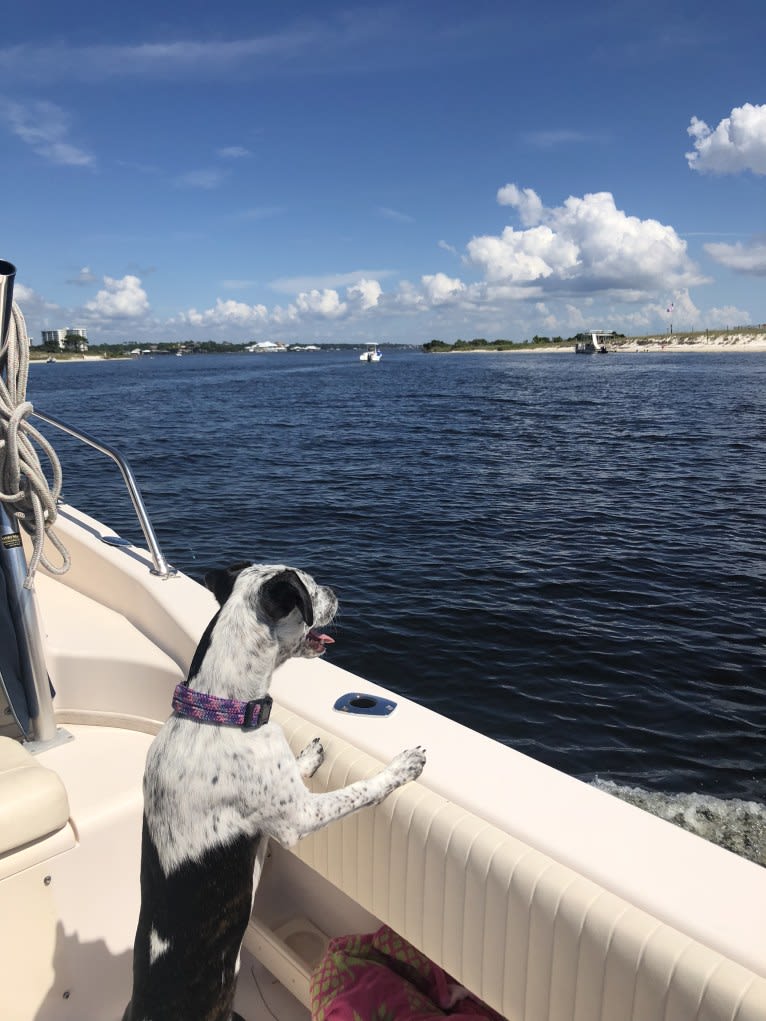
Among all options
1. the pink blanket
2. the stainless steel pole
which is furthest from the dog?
the stainless steel pole

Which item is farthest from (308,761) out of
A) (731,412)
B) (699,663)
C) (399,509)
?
(731,412)

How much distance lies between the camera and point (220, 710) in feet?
8.11

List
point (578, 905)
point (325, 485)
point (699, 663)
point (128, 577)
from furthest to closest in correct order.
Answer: point (325, 485)
point (699, 663)
point (128, 577)
point (578, 905)

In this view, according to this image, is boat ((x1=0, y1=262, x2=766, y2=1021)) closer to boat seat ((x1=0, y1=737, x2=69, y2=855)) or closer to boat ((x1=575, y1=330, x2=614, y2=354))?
boat seat ((x1=0, y1=737, x2=69, y2=855))

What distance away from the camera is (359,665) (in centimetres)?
946

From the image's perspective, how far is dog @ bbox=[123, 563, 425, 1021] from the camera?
95.6 inches

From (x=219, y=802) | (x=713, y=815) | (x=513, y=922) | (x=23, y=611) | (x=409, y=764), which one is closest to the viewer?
(x=513, y=922)

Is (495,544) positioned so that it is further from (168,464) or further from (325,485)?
(168,464)

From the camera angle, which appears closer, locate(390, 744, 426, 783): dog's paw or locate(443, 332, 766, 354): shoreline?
locate(390, 744, 426, 783): dog's paw

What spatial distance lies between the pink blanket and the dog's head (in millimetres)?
1297

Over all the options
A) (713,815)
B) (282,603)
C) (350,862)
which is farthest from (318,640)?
(713,815)

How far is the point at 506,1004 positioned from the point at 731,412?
1495 inches

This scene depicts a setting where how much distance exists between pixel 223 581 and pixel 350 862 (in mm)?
1179

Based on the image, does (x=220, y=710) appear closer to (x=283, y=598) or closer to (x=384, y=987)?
(x=283, y=598)
